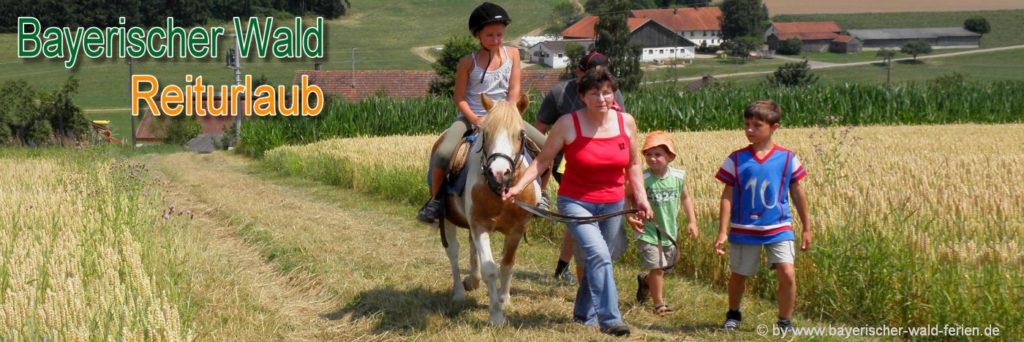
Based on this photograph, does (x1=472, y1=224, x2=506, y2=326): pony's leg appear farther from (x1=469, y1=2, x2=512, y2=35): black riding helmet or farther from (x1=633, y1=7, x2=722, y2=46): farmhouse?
(x1=633, y1=7, x2=722, y2=46): farmhouse

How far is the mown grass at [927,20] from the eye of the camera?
139875 mm

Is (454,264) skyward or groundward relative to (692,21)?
groundward

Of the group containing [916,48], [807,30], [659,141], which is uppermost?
[807,30]

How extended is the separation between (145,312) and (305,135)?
28.4 metres

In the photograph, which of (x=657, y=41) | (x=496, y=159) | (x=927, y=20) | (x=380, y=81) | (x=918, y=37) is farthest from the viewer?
(x=927, y=20)

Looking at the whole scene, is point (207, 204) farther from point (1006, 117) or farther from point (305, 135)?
point (1006, 117)

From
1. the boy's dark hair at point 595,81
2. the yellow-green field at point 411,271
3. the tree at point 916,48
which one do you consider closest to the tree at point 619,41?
the tree at point 916,48

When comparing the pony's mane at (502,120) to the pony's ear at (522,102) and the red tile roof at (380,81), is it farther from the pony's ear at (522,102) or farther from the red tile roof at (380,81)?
the red tile roof at (380,81)

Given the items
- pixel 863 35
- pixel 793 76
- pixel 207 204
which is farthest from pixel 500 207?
pixel 863 35

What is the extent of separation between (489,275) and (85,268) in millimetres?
2844

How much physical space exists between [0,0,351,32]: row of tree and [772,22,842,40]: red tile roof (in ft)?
217

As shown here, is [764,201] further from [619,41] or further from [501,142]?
[619,41]

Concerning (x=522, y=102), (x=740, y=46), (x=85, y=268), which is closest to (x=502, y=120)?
(x=522, y=102)

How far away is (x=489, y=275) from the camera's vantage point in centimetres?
690
